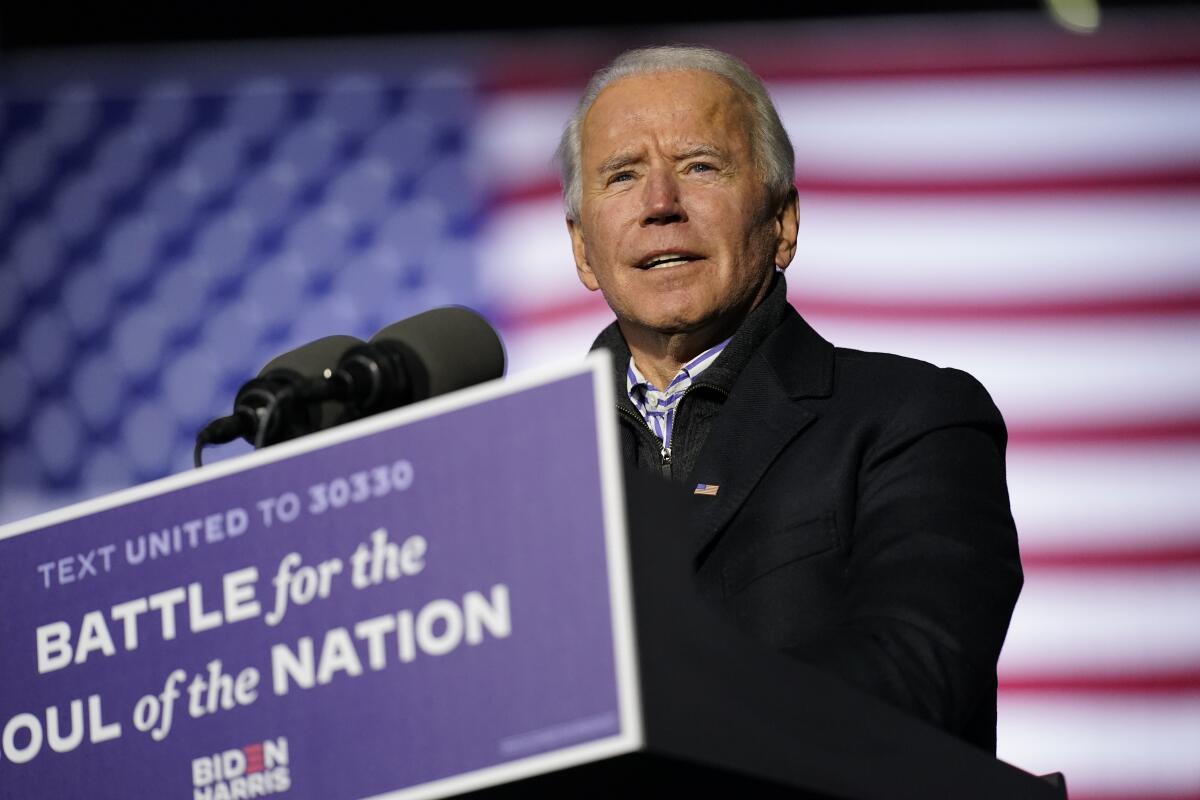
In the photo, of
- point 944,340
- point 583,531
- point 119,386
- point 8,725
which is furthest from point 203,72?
point 583,531

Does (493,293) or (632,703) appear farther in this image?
(493,293)

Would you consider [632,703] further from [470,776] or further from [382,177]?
[382,177]

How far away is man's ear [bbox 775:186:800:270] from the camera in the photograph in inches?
86.4

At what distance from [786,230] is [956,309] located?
1.73 meters

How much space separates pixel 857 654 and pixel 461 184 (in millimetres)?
2824

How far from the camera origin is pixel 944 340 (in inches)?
151

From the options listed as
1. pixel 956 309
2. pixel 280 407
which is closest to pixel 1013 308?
pixel 956 309

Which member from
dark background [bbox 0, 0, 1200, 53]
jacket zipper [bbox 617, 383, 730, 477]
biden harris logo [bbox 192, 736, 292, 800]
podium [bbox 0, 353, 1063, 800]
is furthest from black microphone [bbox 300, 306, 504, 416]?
dark background [bbox 0, 0, 1200, 53]

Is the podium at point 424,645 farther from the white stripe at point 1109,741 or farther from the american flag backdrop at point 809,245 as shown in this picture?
the american flag backdrop at point 809,245

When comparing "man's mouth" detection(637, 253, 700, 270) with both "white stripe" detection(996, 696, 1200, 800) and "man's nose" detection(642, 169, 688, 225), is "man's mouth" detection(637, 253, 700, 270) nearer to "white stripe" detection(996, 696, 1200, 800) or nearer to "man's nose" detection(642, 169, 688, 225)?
"man's nose" detection(642, 169, 688, 225)

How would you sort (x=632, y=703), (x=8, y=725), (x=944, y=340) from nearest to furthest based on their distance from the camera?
(x=632, y=703) < (x=8, y=725) < (x=944, y=340)

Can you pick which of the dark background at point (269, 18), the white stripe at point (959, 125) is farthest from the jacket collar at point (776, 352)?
the dark background at point (269, 18)

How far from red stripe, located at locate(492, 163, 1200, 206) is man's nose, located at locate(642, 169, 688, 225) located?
1.93 meters

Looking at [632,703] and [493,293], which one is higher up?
[493,293]
